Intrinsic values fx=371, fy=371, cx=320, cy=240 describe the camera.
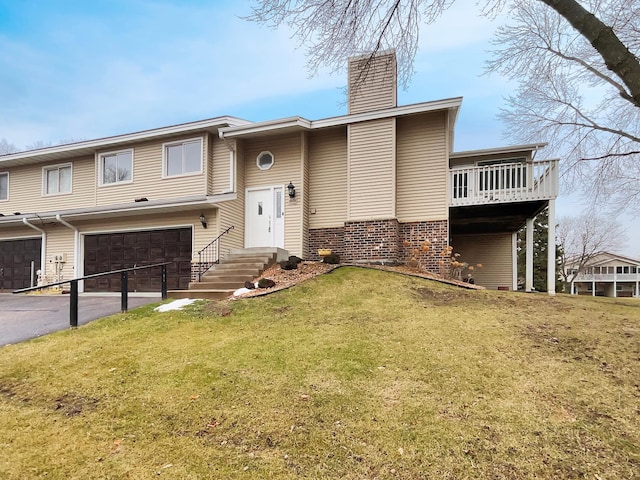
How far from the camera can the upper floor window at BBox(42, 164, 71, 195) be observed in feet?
48.0

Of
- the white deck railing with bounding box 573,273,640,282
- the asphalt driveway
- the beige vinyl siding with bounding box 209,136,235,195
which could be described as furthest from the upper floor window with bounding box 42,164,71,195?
the white deck railing with bounding box 573,273,640,282

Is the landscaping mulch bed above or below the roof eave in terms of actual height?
below

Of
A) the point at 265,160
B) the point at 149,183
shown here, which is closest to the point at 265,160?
the point at 265,160

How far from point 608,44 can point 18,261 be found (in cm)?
1848

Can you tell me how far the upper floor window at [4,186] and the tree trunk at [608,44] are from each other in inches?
766

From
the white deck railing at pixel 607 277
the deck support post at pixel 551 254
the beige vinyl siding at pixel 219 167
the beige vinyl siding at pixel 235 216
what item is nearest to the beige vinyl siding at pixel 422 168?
the deck support post at pixel 551 254

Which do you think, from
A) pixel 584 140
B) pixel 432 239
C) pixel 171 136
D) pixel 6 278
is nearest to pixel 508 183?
pixel 432 239

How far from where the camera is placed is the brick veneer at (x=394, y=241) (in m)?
11.0

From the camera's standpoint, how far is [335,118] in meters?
11.7

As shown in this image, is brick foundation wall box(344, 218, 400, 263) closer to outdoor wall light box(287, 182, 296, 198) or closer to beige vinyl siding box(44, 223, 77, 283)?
outdoor wall light box(287, 182, 296, 198)

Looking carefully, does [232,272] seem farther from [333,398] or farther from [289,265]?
[333,398]

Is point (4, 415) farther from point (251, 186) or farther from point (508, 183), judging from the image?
point (508, 183)

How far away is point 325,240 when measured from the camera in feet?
39.9

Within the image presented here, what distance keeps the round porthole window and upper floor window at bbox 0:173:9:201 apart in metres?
11.4
